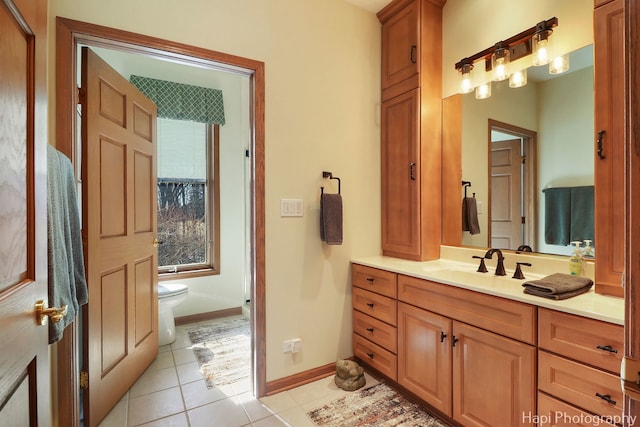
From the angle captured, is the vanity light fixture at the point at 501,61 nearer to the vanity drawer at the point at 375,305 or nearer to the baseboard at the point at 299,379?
the vanity drawer at the point at 375,305

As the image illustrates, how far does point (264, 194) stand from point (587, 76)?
185 centimetres

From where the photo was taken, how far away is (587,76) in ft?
5.13

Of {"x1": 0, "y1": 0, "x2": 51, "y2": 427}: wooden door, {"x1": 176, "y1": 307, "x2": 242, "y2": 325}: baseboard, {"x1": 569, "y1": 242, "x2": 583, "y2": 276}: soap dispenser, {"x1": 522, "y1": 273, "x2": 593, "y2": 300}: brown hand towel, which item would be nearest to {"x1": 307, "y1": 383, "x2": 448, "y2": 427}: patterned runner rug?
{"x1": 522, "y1": 273, "x2": 593, "y2": 300}: brown hand towel

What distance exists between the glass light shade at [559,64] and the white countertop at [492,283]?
1116 mm

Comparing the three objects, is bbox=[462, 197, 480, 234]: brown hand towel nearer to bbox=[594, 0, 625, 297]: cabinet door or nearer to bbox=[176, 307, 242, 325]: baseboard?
bbox=[594, 0, 625, 297]: cabinet door

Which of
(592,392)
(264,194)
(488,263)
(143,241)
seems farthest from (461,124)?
(143,241)

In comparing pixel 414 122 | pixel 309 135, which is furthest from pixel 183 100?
pixel 414 122

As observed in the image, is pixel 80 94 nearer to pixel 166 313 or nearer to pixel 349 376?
pixel 166 313

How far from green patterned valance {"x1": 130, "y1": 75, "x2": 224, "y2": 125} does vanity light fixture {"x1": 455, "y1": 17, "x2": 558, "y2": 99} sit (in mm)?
2424

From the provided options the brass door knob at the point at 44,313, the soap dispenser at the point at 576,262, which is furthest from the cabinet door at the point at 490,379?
the brass door knob at the point at 44,313

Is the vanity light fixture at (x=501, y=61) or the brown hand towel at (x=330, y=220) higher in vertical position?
the vanity light fixture at (x=501, y=61)

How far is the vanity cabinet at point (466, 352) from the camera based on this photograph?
1.33 m

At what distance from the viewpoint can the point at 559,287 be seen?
1303 mm

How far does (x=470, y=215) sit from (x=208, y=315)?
2.79 meters
